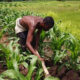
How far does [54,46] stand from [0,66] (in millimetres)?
919

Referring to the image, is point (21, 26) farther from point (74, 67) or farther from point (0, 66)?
point (74, 67)

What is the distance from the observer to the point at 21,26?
3.87m

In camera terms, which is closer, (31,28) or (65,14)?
(31,28)

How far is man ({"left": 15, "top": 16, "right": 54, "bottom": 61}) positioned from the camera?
2.98 m

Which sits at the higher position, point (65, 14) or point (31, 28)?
point (31, 28)

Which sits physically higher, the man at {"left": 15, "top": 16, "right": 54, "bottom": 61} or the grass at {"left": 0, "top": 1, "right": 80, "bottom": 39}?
the man at {"left": 15, "top": 16, "right": 54, "bottom": 61}

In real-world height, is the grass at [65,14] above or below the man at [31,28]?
below

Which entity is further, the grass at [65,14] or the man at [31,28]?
the grass at [65,14]

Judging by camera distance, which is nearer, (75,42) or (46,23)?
(46,23)

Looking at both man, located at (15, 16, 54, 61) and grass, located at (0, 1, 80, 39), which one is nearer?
man, located at (15, 16, 54, 61)

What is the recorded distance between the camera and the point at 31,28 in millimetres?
3201

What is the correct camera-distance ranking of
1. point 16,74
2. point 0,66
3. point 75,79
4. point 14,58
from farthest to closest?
point 0,66 < point 14,58 < point 75,79 < point 16,74

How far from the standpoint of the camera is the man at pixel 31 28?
9.79ft

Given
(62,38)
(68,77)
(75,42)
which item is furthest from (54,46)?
(68,77)
